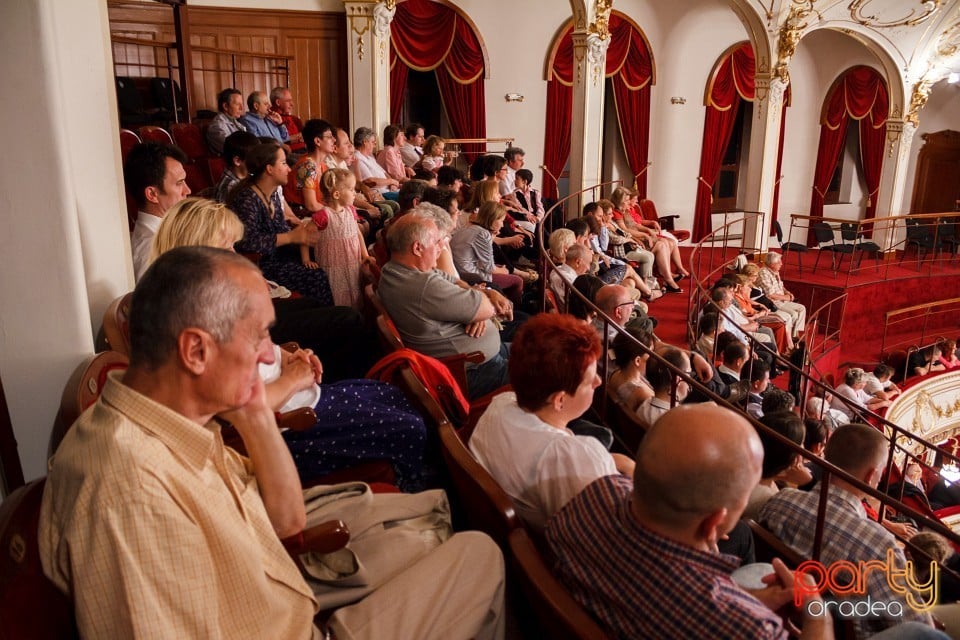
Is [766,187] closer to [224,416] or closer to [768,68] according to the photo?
[768,68]

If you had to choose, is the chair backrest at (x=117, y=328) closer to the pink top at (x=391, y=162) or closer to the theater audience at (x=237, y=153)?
the theater audience at (x=237, y=153)

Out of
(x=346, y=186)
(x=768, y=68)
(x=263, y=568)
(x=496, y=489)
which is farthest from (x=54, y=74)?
(x=768, y=68)

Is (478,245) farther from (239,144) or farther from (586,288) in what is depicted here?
(239,144)

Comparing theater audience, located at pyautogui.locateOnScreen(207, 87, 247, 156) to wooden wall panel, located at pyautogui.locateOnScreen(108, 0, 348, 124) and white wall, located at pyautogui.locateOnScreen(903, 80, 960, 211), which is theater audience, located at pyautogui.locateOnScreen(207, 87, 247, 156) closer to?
wooden wall panel, located at pyautogui.locateOnScreen(108, 0, 348, 124)

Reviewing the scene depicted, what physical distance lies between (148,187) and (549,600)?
204cm

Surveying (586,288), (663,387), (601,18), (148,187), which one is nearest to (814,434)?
(663,387)

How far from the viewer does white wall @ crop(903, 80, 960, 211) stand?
14.6 metres

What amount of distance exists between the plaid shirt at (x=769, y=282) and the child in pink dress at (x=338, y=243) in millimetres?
5700

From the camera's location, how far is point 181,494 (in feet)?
3.64

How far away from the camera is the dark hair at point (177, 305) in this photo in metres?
1.14

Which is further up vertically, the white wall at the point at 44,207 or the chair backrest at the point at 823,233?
the white wall at the point at 44,207

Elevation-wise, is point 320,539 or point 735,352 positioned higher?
point 320,539

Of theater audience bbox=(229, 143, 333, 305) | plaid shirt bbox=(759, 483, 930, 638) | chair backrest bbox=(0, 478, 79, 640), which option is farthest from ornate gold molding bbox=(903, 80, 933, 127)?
chair backrest bbox=(0, 478, 79, 640)

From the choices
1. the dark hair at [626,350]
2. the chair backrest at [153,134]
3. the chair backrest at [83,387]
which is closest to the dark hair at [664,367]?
the dark hair at [626,350]
